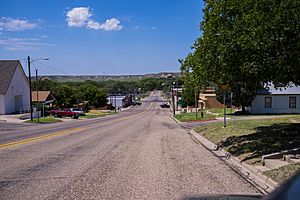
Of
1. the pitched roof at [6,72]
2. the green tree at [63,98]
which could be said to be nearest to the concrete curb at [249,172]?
the pitched roof at [6,72]

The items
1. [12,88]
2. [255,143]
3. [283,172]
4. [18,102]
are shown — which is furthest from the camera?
[18,102]

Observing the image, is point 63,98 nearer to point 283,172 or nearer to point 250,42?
point 250,42

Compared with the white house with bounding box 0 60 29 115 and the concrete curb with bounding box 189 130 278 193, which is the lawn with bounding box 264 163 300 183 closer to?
the concrete curb with bounding box 189 130 278 193

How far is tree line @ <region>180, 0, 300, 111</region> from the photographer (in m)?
11.1

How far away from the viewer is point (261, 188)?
8336 mm

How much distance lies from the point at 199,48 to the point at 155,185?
6788mm

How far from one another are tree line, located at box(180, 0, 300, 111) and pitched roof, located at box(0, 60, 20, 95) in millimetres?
48441

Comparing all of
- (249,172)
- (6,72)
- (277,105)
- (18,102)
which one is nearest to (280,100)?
(277,105)

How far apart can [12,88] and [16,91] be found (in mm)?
1686

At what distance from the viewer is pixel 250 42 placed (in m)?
11.2

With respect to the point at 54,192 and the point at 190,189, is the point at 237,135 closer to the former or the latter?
the point at 190,189

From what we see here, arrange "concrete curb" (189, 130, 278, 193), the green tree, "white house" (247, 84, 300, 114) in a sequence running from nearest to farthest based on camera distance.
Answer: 1. "concrete curb" (189, 130, 278, 193)
2. "white house" (247, 84, 300, 114)
3. the green tree

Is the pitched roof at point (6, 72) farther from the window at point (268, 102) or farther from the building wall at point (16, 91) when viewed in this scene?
the window at point (268, 102)

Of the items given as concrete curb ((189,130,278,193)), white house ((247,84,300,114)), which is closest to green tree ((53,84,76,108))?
white house ((247,84,300,114))
